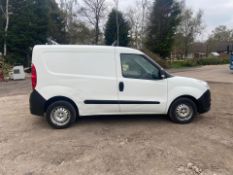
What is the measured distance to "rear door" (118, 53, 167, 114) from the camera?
508cm

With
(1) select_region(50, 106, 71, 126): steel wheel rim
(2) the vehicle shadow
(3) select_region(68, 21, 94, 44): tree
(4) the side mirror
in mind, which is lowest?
(2) the vehicle shadow

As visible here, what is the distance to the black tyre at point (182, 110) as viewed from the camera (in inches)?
209

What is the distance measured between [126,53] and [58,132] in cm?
236

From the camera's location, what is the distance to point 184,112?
5.36 m

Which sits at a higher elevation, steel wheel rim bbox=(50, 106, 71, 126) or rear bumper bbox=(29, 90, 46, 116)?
rear bumper bbox=(29, 90, 46, 116)

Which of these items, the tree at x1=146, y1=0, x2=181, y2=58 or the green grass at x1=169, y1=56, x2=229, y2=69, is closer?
the tree at x1=146, y1=0, x2=181, y2=58

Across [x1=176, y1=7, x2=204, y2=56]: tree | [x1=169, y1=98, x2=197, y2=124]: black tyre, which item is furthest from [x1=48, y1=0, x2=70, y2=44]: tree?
[x1=169, y1=98, x2=197, y2=124]: black tyre

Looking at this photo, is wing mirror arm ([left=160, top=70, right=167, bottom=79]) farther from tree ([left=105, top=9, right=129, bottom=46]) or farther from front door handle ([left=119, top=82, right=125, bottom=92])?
tree ([left=105, top=9, right=129, bottom=46])

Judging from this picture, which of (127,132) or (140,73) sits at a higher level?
(140,73)

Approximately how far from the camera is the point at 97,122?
18.0 feet

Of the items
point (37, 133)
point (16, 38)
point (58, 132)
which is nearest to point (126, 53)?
point (58, 132)

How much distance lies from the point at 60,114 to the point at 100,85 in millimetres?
1141

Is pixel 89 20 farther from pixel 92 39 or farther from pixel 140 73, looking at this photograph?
pixel 140 73

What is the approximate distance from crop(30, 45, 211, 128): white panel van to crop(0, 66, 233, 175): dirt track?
1.34 feet
